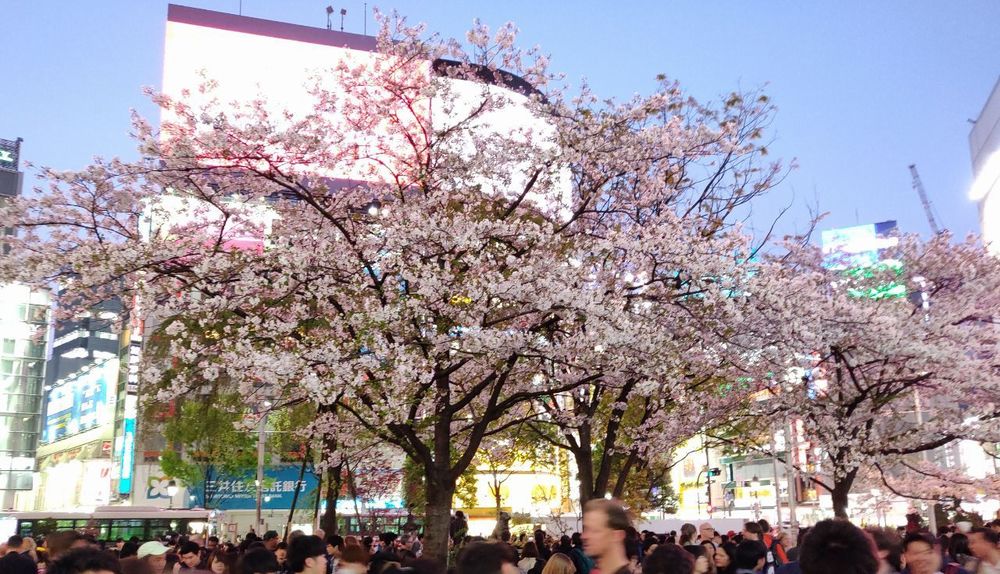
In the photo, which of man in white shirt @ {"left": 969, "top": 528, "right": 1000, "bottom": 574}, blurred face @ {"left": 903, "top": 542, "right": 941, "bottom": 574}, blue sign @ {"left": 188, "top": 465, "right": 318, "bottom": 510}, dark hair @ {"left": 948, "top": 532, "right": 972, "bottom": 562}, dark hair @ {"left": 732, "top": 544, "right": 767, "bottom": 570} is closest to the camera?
blurred face @ {"left": 903, "top": 542, "right": 941, "bottom": 574}

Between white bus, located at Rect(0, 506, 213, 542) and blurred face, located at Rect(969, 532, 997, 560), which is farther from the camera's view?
white bus, located at Rect(0, 506, 213, 542)

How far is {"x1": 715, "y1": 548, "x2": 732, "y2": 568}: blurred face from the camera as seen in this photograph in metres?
8.93

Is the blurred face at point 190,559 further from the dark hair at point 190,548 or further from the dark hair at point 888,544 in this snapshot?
the dark hair at point 888,544

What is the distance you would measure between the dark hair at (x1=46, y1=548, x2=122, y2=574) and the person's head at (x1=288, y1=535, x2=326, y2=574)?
1.18 meters

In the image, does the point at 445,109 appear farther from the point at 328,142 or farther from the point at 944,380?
the point at 944,380

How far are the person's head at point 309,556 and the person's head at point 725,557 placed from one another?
428 centimetres

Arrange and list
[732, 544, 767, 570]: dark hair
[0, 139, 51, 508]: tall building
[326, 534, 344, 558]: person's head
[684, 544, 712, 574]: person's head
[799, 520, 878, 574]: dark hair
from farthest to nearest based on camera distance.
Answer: [0, 139, 51, 508]: tall building
[326, 534, 344, 558]: person's head
[684, 544, 712, 574]: person's head
[732, 544, 767, 570]: dark hair
[799, 520, 878, 574]: dark hair

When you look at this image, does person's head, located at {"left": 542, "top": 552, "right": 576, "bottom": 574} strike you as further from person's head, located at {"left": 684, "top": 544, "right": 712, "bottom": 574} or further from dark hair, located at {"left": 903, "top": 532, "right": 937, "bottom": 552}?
dark hair, located at {"left": 903, "top": 532, "right": 937, "bottom": 552}

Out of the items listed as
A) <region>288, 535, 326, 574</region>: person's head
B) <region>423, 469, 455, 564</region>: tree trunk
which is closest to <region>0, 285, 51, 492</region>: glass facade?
<region>423, 469, 455, 564</region>: tree trunk

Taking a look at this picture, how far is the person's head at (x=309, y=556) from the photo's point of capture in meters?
6.24

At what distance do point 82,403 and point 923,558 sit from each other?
8584 centimetres

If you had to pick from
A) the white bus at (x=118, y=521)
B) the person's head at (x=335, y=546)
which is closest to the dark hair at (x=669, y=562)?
the person's head at (x=335, y=546)

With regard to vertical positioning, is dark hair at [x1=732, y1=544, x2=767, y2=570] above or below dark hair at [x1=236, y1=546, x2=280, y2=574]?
below

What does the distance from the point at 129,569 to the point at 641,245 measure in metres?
9.37
